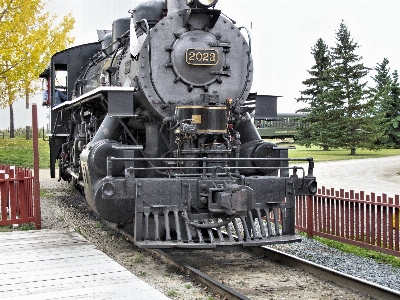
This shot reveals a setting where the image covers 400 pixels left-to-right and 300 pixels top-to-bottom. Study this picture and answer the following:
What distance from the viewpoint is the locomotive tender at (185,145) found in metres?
6.28

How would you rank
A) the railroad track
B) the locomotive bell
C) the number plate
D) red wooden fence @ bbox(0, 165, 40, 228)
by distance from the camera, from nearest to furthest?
the railroad track, the locomotive bell, the number plate, red wooden fence @ bbox(0, 165, 40, 228)

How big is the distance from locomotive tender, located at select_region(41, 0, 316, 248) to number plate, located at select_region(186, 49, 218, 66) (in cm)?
1

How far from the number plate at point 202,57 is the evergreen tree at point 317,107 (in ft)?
84.2

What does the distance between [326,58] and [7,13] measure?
22697 millimetres

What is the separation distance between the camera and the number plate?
23.6 feet

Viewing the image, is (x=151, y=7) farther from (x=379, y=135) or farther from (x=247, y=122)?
(x=379, y=135)

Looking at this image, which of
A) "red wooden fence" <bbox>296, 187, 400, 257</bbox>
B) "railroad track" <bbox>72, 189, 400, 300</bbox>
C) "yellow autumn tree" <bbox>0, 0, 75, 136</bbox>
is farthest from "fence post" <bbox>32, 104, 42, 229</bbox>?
"yellow autumn tree" <bbox>0, 0, 75, 136</bbox>

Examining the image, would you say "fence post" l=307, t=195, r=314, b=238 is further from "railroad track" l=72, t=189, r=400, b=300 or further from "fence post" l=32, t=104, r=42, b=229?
"fence post" l=32, t=104, r=42, b=229

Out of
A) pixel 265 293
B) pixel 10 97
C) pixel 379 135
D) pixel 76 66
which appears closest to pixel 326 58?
pixel 379 135

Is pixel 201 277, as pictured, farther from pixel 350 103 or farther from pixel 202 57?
pixel 350 103

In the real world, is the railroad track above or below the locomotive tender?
below

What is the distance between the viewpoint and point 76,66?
1205 cm

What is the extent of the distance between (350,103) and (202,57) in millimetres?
26873

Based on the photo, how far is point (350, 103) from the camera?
32438 mm
